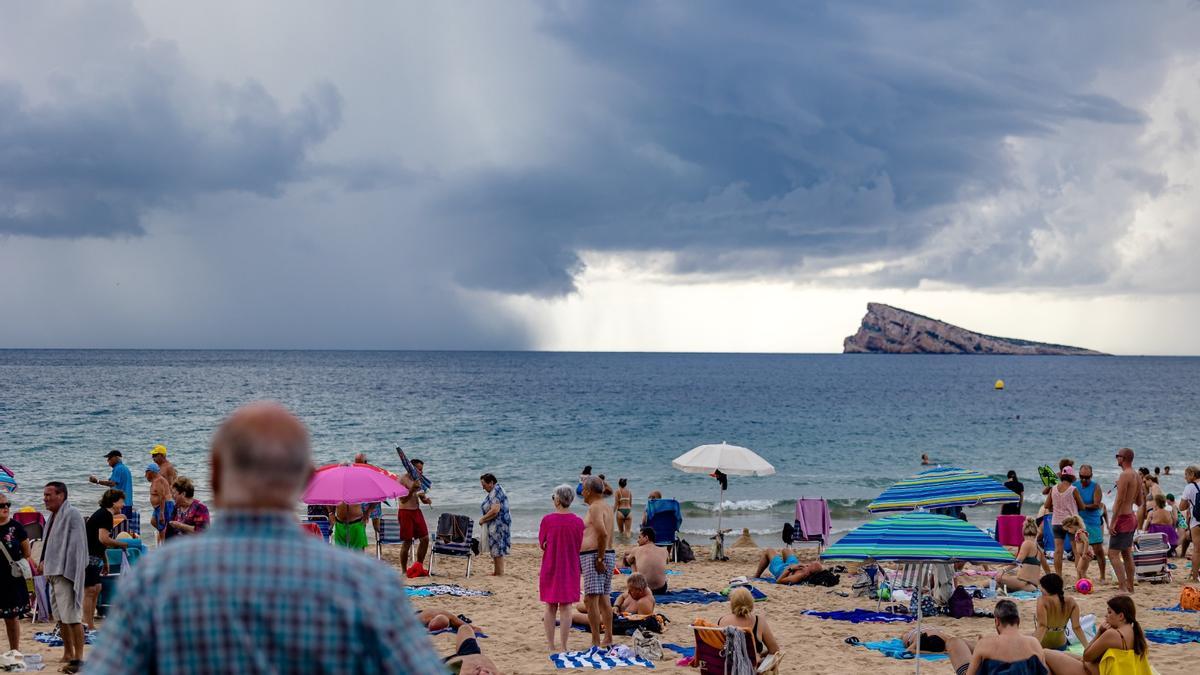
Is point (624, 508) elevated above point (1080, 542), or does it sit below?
below

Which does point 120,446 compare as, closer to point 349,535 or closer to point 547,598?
point 349,535

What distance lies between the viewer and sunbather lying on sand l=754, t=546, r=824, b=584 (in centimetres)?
1427

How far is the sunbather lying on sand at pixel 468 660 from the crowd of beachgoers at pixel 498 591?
27mm

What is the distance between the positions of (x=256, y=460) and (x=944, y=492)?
11594 millimetres

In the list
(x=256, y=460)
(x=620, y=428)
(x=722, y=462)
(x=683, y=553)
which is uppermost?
(x=256, y=460)

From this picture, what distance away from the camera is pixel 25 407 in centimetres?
5981

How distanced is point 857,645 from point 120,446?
126ft

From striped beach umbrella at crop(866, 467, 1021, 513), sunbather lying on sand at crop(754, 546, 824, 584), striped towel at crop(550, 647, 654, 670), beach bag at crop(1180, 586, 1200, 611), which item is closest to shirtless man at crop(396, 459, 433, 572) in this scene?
striped towel at crop(550, 647, 654, 670)

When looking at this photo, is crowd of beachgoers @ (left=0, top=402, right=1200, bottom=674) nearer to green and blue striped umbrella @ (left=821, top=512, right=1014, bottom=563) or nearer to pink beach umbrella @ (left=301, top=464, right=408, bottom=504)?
pink beach umbrella @ (left=301, top=464, right=408, bottom=504)

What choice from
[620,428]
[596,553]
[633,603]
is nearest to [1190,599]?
[633,603]

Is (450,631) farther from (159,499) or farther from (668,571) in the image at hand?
(668,571)

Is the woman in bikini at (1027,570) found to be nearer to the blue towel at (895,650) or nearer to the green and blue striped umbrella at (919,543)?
the blue towel at (895,650)

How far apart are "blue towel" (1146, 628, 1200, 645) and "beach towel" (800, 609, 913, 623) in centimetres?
247

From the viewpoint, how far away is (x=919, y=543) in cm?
799
